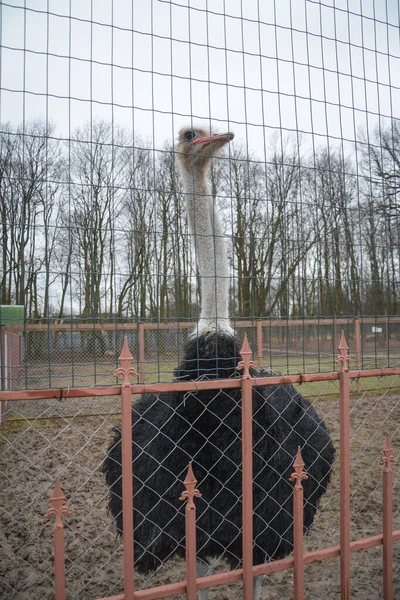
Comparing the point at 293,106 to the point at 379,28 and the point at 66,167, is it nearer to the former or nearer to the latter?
the point at 379,28

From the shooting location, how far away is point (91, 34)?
94.4 inches

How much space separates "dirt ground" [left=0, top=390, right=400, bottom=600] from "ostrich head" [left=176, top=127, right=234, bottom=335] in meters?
0.86

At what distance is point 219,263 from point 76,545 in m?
2.53

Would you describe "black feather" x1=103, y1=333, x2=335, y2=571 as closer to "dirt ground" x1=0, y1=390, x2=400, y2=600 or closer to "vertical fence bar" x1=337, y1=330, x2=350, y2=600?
"dirt ground" x1=0, y1=390, x2=400, y2=600

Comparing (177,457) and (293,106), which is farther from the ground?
(293,106)

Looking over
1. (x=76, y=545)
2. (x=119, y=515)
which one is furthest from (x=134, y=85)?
(x=76, y=545)

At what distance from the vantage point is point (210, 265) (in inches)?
Result: 122

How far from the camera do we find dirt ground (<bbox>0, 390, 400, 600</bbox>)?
3539 mm

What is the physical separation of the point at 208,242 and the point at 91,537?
2.67 meters

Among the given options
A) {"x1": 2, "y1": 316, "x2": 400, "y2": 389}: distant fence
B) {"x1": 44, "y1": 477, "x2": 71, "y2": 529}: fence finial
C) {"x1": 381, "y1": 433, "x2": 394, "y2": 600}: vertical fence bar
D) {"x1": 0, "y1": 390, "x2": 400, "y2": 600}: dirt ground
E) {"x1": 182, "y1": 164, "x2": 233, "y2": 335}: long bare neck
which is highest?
{"x1": 182, "y1": 164, "x2": 233, "y2": 335}: long bare neck

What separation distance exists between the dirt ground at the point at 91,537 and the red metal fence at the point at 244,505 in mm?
408

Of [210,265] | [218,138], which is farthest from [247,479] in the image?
[218,138]

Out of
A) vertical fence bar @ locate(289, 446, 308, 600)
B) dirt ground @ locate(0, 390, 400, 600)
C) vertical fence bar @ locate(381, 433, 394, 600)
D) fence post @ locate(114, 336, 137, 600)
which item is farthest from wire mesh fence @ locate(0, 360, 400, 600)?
vertical fence bar @ locate(381, 433, 394, 600)

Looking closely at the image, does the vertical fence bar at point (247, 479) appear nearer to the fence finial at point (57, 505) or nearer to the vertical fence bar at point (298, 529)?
the vertical fence bar at point (298, 529)
